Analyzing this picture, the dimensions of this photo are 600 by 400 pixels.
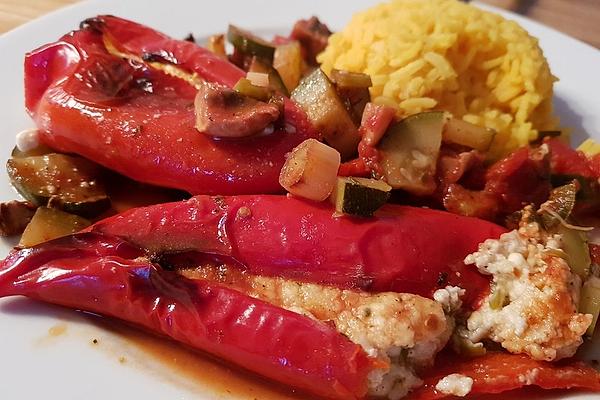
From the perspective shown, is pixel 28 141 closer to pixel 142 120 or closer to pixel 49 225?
pixel 49 225

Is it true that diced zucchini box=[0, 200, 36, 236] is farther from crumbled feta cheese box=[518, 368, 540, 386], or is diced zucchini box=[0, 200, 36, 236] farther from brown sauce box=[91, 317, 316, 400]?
crumbled feta cheese box=[518, 368, 540, 386]

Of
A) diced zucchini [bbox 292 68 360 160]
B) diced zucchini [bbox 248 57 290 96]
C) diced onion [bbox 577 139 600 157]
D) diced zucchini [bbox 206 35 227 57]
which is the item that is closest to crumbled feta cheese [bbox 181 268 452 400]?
diced zucchini [bbox 292 68 360 160]

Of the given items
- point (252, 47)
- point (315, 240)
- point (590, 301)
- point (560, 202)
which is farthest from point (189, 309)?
point (252, 47)

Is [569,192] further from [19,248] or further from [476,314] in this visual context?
[19,248]

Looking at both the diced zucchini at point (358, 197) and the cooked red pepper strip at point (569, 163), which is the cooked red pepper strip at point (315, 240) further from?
the cooked red pepper strip at point (569, 163)

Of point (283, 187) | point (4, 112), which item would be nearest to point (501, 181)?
point (283, 187)

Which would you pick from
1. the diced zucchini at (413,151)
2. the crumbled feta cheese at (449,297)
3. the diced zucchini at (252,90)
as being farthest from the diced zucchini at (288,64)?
the crumbled feta cheese at (449,297)
